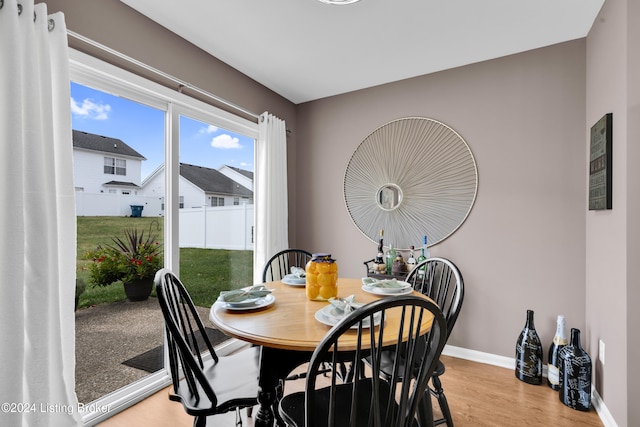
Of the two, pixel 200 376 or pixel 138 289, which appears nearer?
pixel 200 376

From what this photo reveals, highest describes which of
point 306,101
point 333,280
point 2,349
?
point 306,101

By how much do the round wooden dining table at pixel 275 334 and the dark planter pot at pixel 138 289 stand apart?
994mm

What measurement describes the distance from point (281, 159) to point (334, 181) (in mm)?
613

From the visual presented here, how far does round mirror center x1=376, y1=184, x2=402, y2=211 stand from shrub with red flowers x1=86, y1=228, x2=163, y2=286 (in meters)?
1.99

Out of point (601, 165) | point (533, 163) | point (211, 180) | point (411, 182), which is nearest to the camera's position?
point (601, 165)

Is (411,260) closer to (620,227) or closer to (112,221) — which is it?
(620,227)

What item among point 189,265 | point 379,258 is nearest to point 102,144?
point 189,265

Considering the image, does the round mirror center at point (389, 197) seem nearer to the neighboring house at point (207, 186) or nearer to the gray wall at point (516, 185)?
the gray wall at point (516, 185)

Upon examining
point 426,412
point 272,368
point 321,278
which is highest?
point 321,278

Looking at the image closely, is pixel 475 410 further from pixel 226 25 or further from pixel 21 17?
pixel 21 17

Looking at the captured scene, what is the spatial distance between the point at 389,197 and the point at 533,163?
1.20 meters

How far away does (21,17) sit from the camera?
1.47m

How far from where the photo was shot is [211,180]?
2812mm

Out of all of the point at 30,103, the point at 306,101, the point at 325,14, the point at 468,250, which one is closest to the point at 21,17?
the point at 30,103
